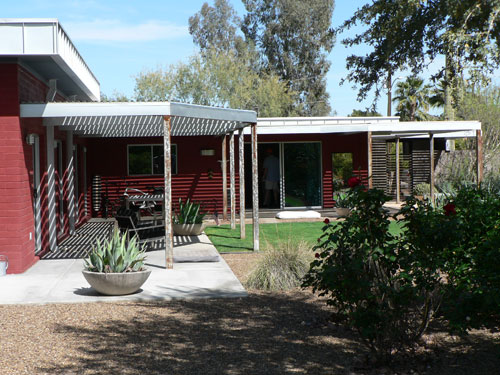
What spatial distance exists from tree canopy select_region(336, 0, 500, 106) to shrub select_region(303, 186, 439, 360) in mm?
2112

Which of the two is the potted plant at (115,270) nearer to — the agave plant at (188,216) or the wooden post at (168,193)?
the wooden post at (168,193)

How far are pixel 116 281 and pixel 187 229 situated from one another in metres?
6.03

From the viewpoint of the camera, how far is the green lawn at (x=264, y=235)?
11.9 meters

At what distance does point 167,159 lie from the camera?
9406 millimetres

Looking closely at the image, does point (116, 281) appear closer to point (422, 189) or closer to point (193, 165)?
point (193, 165)

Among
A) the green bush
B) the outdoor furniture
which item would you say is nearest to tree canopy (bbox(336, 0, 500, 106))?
the green bush

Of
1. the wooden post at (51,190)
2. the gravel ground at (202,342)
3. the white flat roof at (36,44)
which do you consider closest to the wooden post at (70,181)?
the wooden post at (51,190)

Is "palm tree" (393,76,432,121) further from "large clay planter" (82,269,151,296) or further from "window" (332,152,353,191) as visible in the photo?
"large clay planter" (82,269,151,296)

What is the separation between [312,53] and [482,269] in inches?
1542

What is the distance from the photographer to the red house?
358 inches

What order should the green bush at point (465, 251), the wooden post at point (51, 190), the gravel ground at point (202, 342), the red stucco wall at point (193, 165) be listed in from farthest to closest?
the red stucco wall at point (193, 165) → the wooden post at point (51, 190) → the gravel ground at point (202, 342) → the green bush at point (465, 251)

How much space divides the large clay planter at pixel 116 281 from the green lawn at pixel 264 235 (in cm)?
350

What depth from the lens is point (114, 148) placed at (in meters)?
18.0

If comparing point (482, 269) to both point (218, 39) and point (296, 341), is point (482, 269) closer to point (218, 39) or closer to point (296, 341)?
point (296, 341)
